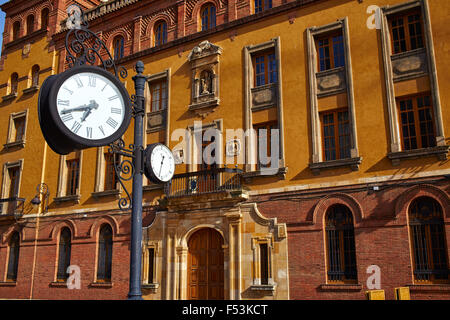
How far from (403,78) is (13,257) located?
66.3 ft

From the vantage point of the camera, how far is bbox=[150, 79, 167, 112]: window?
1958 cm

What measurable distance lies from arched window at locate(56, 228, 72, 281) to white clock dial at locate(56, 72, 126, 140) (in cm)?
1696

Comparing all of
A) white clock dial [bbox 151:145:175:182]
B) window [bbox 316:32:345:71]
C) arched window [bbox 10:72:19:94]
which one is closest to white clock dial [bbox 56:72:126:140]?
white clock dial [bbox 151:145:175:182]

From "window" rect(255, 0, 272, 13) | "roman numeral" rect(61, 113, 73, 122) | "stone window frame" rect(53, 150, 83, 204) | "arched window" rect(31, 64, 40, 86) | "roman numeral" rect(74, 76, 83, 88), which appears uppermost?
"arched window" rect(31, 64, 40, 86)

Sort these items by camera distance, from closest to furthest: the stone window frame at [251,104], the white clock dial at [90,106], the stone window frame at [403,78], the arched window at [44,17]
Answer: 1. the white clock dial at [90,106]
2. the stone window frame at [403,78]
3. the stone window frame at [251,104]
4. the arched window at [44,17]

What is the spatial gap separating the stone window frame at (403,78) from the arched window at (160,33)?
393 inches

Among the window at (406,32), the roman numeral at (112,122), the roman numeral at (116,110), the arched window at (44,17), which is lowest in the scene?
the roman numeral at (112,122)

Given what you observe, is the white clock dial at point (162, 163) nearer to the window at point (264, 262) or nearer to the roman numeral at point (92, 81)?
the roman numeral at point (92, 81)

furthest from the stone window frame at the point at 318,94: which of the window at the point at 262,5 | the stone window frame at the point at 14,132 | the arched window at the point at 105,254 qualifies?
the stone window frame at the point at 14,132

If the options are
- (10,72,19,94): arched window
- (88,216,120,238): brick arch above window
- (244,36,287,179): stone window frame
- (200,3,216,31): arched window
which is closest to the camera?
(244,36,287,179): stone window frame

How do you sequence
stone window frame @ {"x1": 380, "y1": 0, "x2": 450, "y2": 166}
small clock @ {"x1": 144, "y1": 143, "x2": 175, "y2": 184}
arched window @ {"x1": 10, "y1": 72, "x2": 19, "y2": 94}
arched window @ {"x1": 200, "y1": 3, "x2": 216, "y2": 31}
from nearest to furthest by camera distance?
small clock @ {"x1": 144, "y1": 143, "x2": 175, "y2": 184} → stone window frame @ {"x1": 380, "y1": 0, "x2": 450, "y2": 166} → arched window @ {"x1": 200, "y1": 3, "x2": 216, "y2": 31} → arched window @ {"x1": 10, "y1": 72, "x2": 19, "y2": 94}

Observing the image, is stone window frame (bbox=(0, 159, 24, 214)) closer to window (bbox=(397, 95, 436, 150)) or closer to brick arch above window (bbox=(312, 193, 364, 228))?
brick arch above window (bbox=(312, 193, 364, 228))

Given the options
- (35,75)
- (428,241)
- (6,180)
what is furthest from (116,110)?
(35,75)

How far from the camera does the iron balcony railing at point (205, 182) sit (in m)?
16.1
